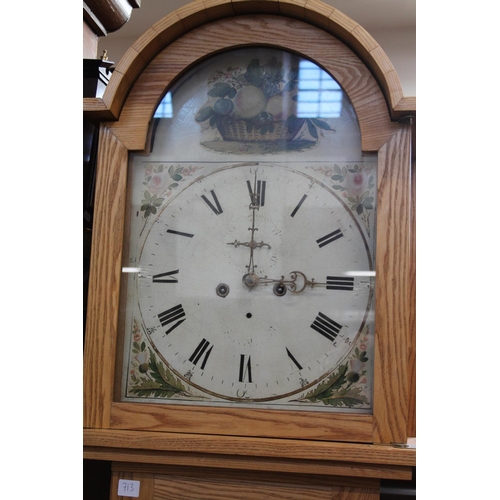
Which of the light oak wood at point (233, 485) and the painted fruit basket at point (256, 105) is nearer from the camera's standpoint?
the light oak wood at point (233, 485)

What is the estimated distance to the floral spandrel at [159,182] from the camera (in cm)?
108

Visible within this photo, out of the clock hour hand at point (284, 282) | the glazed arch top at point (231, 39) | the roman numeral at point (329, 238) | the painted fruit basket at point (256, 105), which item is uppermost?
the glazed arch top at point (231, 39)

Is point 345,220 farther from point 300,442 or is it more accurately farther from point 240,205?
point 300,442

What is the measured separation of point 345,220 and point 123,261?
0.38 m

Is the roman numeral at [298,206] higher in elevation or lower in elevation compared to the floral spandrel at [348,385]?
higher

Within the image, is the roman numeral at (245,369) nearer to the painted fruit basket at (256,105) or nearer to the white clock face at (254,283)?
the white clock face at (254,283)

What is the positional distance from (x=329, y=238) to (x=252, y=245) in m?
0.13

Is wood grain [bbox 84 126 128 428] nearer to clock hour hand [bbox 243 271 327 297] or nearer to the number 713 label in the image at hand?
the number 713 label

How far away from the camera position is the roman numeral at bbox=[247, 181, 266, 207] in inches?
41.2

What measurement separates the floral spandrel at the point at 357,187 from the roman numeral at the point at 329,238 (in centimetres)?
4

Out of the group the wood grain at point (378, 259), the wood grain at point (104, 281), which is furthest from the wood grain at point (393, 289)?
the wood grain at point (104, 281)

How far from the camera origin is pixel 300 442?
36.7 inches

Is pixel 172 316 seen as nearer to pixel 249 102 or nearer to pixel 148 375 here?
pixel 148 375
